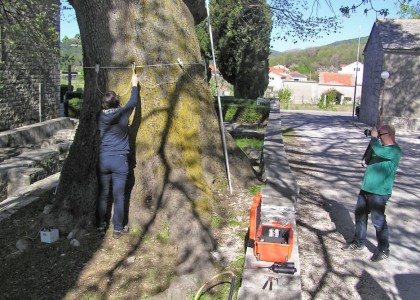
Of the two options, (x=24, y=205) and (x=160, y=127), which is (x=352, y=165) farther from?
(x=24, y=205)

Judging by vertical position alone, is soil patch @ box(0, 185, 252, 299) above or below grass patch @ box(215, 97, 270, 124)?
below

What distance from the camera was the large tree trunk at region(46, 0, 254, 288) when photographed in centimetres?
539

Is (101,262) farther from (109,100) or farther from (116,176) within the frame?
(109,100)

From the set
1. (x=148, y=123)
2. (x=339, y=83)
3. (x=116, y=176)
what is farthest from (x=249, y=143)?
(x=339, y=83)

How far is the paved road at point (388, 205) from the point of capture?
489 centimetres

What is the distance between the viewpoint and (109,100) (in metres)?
5.14

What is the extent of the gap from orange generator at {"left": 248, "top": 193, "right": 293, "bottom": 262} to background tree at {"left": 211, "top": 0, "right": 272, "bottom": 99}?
1761 cm

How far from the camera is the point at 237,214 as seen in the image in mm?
5695

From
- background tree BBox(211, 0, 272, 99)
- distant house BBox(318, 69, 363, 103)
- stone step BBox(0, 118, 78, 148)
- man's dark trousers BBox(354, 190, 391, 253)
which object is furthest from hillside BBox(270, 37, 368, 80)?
man's dark trousers BBox(354, 190, 391, 253)

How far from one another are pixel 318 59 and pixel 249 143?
12735 cm

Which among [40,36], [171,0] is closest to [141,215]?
[171,0]

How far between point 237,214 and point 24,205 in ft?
10.2

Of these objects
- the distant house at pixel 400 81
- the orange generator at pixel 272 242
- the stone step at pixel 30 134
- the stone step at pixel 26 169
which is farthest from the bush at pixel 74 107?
the orange generator at pixel 272 242

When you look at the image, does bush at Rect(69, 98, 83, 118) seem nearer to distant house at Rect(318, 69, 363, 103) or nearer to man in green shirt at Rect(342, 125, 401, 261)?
man in green shirt at Rect(342, 125, 401, 261)
